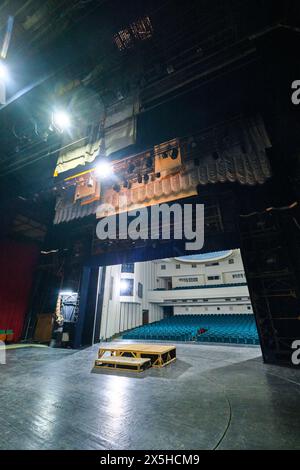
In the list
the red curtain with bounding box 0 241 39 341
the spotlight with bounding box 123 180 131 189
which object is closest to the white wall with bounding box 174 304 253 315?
the red curtain with bounding box 0 241 39 341

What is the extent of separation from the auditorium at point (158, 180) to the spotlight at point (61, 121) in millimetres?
47

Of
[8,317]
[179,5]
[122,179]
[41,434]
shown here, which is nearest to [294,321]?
[41,434]

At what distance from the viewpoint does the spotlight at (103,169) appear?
6.13 meters

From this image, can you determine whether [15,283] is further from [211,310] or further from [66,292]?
[211,310]

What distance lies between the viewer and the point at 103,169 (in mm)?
6398

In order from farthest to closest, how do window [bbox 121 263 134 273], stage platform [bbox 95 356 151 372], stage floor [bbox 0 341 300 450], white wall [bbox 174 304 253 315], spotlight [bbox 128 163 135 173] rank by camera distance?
white wall [bbox 174 304 253 315]
window [bbox 121 263 134 273]
spotlight [bbox 128 163 135 173]
stage platform [bbox 95 356 151 372]
stage floor [bbox 0 341 300 450]

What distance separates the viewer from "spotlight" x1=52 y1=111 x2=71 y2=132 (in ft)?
18.5

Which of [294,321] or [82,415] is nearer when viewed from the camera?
[82,415]

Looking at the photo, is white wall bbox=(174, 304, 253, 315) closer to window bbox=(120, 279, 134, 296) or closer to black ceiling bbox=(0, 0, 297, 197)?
window bbox=(120, 279, 134, 296)

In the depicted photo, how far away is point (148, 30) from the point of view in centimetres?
438

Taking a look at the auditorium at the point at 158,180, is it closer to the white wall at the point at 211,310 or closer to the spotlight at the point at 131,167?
the spotlight at the point at 131,167

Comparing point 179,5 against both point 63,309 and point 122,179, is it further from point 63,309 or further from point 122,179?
point 63,309

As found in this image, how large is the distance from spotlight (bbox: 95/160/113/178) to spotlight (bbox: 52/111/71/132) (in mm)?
1407
